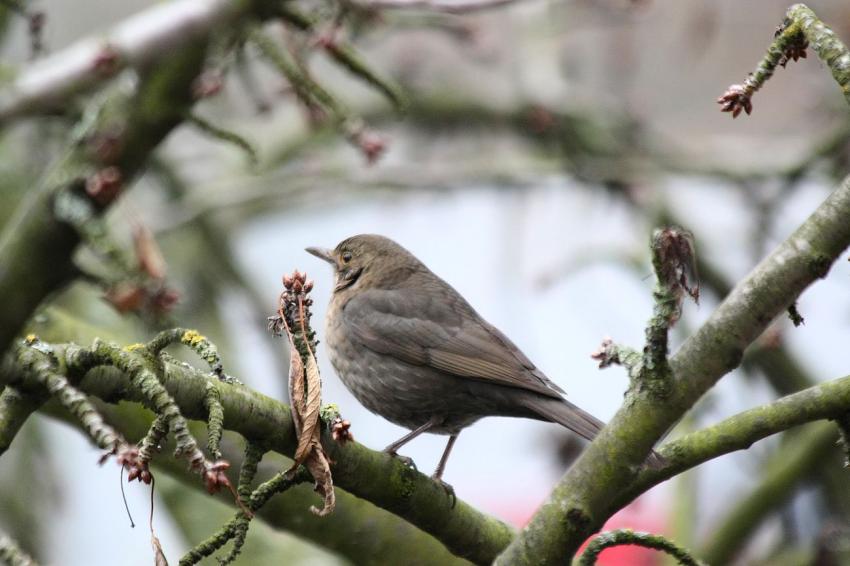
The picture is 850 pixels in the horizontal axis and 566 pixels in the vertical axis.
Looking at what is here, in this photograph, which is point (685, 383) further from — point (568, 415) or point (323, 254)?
point (323, 254)

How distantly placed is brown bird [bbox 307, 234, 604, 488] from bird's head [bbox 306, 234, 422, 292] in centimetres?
2

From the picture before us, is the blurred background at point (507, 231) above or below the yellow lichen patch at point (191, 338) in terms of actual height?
above

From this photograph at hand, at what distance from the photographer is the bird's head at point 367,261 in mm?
5297

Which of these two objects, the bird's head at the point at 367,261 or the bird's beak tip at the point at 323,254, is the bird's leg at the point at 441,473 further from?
the bird's beak tip at the point at 323,254

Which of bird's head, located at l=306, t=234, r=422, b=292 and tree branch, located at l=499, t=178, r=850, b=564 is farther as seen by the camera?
bird's head, located at l=306, t=234, r=422, b=292

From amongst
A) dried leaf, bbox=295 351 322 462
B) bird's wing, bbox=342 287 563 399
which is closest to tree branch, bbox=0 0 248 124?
dried leaf, bbox=295 351 322 462

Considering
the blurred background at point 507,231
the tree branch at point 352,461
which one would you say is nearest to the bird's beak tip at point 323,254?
the blurred background at point 507,231

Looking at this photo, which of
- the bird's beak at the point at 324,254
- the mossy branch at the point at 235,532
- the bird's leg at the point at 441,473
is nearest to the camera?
the mossy branch at the point at 235,532

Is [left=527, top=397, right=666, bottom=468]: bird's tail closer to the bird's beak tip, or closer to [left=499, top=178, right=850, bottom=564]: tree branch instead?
[left=499, top=178, right=850, bottom=564]: tree branch

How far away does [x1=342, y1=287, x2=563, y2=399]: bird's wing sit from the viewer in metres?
4.46

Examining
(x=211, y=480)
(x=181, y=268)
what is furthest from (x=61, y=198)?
(x=181, y=268)

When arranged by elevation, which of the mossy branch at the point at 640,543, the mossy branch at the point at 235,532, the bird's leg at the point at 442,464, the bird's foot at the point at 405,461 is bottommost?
the mossy branch at the point at 235,532

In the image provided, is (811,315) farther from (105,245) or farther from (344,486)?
(105,245)

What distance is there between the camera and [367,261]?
17.7 feet
